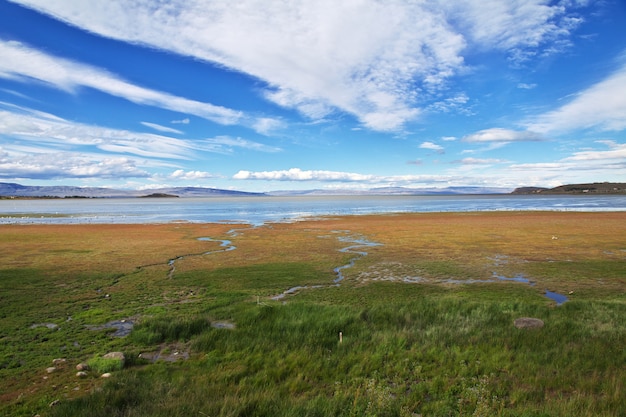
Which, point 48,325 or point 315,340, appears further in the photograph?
point 48,325

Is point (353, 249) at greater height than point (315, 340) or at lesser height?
lesser

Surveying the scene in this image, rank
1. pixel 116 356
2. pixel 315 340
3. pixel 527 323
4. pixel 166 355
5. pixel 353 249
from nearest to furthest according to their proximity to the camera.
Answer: pixel 116 356
pixel 166 355
pixel 315 340
pixel 527 323
pixel 353 249

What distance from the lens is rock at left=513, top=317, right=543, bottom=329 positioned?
42.0ft

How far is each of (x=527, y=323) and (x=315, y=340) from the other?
7.49 metres

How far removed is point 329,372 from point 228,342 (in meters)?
3.72

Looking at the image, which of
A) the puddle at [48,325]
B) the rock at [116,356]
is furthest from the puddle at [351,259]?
the puddle at [48,325]

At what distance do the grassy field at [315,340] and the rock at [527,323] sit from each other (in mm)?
390

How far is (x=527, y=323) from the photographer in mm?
13047

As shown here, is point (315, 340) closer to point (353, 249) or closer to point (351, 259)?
point (351, 259)

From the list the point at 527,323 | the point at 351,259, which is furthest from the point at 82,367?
the point at 351,259

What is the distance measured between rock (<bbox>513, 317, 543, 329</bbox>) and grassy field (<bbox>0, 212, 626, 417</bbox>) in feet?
1.28

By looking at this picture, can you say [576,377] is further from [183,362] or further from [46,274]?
[46,274]

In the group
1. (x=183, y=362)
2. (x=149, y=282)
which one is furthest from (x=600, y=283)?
(x=149, y=282)

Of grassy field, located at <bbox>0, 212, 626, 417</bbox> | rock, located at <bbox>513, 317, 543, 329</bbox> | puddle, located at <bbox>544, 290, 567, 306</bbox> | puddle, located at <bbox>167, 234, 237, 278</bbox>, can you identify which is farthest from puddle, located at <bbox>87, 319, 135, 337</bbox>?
puddle, located at <bbox>544, 290, 567, 306</bbox>
